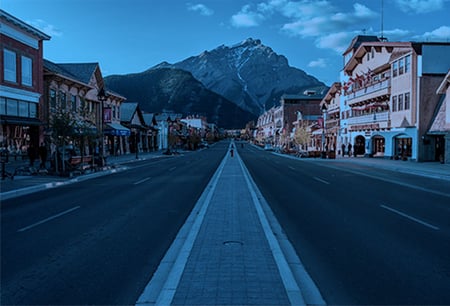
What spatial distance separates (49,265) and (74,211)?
5.06 m

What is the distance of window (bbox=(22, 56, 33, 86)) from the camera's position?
28.3m

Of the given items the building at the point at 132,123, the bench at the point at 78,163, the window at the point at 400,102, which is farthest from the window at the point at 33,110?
the window at the point at 400,102

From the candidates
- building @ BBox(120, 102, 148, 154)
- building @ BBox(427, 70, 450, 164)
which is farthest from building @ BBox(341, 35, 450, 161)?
building @ BBox(120, 102, 148, 154)

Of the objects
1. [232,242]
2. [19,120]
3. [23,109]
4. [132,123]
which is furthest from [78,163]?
[132,123]

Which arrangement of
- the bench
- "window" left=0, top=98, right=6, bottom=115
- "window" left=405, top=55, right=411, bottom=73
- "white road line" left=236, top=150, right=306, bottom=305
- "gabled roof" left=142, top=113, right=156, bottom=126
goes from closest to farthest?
"white road line" left=236, top=150, right=306, bottom=305, the bench, "window" left=0, top=98, right=6, bottom=115, "window" left=405, top=55, right=411, bottom=73, "gabled roof" left=142, top=113, right=156, bottom=126

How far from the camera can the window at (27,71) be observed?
28297 millimetres

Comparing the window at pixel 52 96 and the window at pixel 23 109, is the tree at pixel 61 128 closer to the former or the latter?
the window at pixel 23 109

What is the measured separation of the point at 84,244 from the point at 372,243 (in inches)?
224

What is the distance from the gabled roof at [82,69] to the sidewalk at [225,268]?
122 feet

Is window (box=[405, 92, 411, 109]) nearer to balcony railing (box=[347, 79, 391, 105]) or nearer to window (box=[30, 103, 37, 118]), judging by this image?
balcony railing (box=[347, 79, 391, 105])

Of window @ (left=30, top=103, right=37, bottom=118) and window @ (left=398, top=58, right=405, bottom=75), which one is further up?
window @ (left=398, top=58, right=405, bottom=75)

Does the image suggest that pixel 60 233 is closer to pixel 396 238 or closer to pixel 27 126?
pixel 396 238

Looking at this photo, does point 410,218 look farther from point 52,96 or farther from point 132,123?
point 132,123

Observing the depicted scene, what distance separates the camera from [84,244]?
7.30m
